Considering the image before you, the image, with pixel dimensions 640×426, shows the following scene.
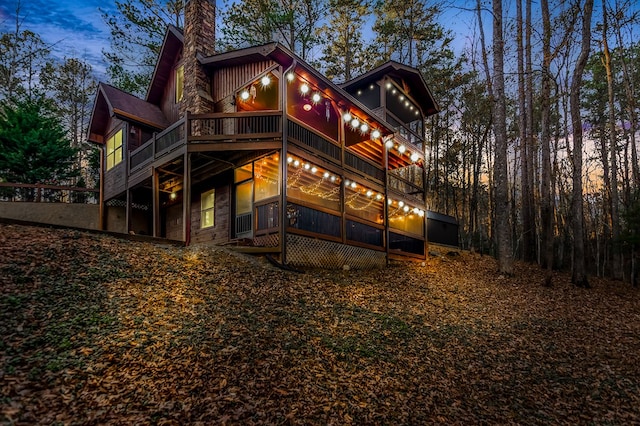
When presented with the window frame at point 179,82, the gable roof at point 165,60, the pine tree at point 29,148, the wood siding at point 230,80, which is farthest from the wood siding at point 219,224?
the pine tree at point 29,148

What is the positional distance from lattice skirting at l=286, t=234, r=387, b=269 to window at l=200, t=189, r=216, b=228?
555cm

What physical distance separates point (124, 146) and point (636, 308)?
1980cm

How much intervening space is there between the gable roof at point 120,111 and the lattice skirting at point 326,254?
9666mm

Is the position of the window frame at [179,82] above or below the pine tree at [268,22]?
below

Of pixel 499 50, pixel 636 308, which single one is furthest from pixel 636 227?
pixel 499 50

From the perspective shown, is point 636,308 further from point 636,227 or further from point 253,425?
point 253,425

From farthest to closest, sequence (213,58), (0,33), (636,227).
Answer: (0,33) < (636,227) < (213,58)

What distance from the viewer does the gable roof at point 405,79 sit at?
1722 cm

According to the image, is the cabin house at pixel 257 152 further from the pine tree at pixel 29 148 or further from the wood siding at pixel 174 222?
the pine tree at pixel 29 148

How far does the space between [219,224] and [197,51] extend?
712cm

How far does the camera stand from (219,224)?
14633 millimetres

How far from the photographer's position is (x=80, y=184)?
22.7 m

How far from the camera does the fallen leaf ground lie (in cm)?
410

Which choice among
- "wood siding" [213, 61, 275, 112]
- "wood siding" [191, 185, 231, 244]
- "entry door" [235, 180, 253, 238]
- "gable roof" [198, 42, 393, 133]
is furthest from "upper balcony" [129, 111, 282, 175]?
"wood siding" [191, 185, 231, 244]
